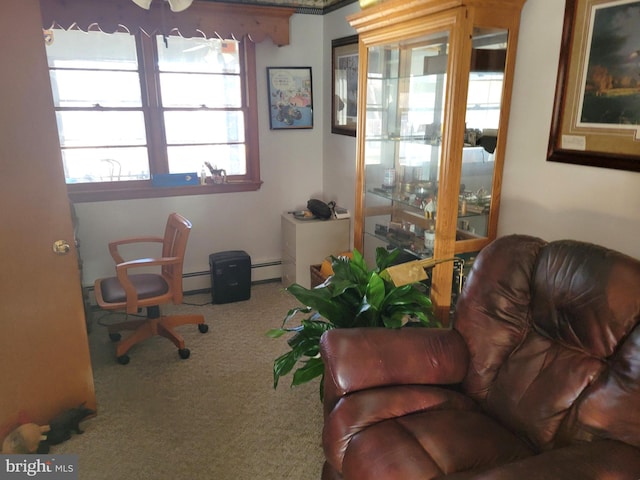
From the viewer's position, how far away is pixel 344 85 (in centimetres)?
357

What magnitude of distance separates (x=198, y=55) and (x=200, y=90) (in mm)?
255

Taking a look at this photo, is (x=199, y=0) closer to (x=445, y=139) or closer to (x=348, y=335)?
(x=445, y=139)

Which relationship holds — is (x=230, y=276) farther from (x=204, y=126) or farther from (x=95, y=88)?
(x=95, y=88)

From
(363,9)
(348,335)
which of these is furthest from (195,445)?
(363,9)

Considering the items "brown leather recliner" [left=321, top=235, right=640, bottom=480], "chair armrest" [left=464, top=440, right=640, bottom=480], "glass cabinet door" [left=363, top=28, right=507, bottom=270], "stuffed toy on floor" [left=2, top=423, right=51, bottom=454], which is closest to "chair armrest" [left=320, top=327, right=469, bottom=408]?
"brown leather recliner" [left=321, top=235, right=640, bottom=480]

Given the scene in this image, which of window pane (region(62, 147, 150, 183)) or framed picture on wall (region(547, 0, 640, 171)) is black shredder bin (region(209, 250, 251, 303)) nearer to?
window pane (region(62, 147, 150, 183))

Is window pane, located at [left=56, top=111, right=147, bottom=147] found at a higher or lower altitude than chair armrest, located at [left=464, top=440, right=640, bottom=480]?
higher

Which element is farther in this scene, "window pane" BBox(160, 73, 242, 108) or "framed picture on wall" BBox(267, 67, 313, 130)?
"framed picture on wall" BBox(267, 67, 313, 130)

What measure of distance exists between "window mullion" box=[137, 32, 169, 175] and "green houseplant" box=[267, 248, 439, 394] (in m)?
1.96

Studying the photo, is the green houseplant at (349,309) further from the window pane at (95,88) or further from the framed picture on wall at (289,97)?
the window pane at (95,88)

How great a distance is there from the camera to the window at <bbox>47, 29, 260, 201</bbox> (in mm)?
3283

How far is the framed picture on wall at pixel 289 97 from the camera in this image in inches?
147

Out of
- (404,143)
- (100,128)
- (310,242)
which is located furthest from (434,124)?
(100,128)

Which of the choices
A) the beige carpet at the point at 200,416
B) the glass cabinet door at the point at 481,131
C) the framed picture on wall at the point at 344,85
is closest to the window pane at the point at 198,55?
the framed picture on wall at the point at 344,85
